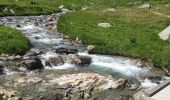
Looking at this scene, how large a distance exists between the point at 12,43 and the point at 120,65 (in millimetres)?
12238

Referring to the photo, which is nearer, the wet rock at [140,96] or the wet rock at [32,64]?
the wet rock at [140,96]

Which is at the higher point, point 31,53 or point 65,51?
point 31,53

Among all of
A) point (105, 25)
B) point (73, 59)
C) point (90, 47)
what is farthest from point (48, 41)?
point (105, 25)

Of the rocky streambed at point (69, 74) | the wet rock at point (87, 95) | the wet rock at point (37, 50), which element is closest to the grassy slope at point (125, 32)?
the rocky streambed at point (69, 74)

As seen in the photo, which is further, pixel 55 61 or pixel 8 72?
pixel 55 61

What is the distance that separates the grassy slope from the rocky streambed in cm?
142

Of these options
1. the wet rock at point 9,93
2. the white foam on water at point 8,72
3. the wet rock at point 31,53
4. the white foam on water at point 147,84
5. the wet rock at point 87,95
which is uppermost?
the wet rock at point 31,53

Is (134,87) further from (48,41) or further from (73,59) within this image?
(48,41)

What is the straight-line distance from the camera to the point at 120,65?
41969 mm

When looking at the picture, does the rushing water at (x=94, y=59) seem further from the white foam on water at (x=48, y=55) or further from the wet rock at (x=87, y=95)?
the wet rock at (x=87, y=95)

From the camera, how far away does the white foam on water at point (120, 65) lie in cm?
3966

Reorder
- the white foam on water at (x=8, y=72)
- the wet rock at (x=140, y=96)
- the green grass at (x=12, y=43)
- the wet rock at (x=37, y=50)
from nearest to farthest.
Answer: the wet rock at (x=140, y=96) → the white foam on water at (x=8, y=72) → the green grass at (x=12, y=43) → the wet rock at (x=37, y=50)

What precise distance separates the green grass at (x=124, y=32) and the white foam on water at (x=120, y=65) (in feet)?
5.31

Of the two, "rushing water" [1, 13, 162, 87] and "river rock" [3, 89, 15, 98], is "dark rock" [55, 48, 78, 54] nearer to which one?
"rushing water" [1, 13, 162, 87]
